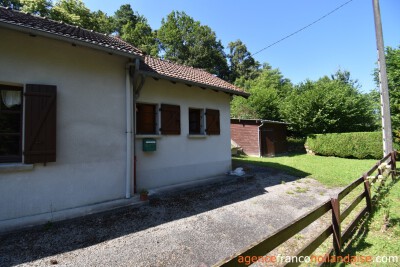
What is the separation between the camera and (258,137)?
16.8 metres

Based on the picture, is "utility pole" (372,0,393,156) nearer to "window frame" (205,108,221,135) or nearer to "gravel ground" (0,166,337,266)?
"gravel ground" (0,166,337,266)

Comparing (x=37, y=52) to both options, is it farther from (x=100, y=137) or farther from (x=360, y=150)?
(x=360, y=150)

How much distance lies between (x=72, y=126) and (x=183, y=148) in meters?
3.53

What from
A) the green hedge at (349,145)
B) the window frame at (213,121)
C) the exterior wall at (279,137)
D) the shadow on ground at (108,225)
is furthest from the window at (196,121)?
the green hedge at (349,145)

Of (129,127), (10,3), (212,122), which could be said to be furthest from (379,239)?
(10,3)

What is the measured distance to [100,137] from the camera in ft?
17.1

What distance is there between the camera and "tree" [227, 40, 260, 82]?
43.3 meters

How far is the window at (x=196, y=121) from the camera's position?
8.29 meters

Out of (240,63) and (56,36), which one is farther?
(240,63)

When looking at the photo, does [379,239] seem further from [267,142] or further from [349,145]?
[349,145]

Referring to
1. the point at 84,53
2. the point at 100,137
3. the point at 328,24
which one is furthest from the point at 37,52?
the point at 328,24

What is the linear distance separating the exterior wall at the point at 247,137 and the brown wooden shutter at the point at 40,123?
14510 millimetres

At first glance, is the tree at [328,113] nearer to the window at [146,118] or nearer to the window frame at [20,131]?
the window at [146,118]

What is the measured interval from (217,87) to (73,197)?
5.53 metres
